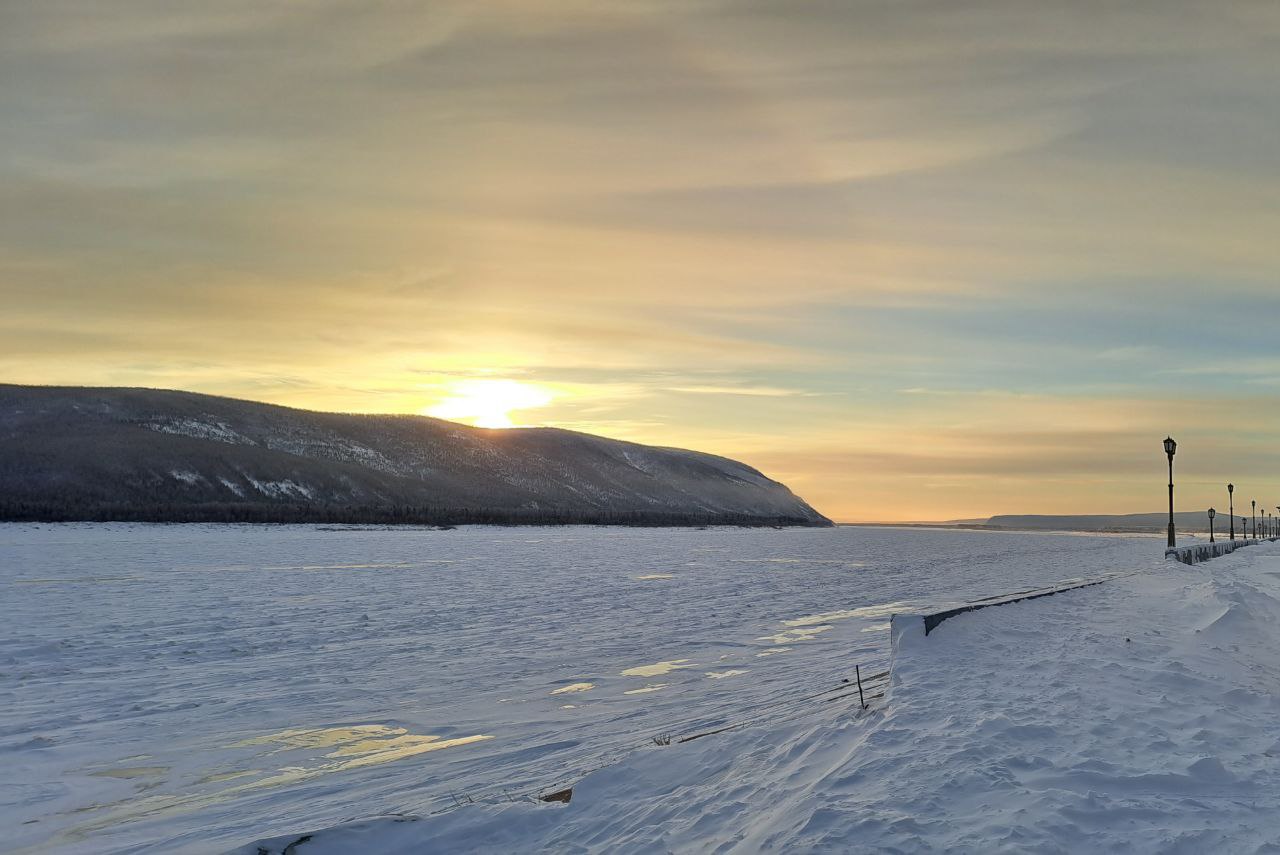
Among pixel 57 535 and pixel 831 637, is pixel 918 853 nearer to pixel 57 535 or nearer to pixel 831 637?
pixel 831 637

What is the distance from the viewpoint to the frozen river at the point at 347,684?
318 inches

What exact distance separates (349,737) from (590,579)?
21991 millimetres

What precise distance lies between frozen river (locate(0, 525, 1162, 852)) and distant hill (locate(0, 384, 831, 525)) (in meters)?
64.7

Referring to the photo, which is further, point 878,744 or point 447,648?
point 447,648

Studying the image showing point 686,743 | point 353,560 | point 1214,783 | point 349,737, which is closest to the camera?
point 1214,783

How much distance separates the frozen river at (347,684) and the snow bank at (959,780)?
2.85 feet

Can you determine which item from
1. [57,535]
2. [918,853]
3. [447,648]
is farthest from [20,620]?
[57,535]

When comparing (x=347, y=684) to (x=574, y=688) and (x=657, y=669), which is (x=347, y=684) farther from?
(x=657, y=669)

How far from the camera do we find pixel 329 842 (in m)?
6.54

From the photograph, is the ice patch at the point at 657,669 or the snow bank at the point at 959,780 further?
the ice patch at the point at 657,669

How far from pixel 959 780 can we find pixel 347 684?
8.92 metres

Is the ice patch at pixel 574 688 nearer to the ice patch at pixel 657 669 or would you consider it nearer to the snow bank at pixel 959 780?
the ice patch at pixel 657 669

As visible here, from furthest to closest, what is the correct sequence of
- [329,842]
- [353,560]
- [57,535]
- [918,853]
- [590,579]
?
[57,535] → [353,560] → [590,579] → [329,842] → [918,853]

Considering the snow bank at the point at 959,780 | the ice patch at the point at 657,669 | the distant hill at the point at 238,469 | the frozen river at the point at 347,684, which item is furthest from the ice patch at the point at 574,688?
the distant hill at the point at 238,469
